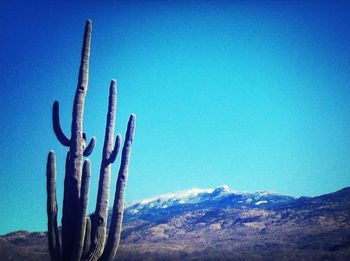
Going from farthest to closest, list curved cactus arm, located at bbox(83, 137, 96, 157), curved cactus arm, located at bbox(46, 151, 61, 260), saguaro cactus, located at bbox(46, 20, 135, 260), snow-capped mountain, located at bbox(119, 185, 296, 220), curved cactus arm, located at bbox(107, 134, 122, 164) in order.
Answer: snow-capped mountain, located at bbox(119, 185, 296, 220)
curved cactus arm, located at bbox(83, 137, 96, 157)
curved cactus arm, located at bbox(107, 134, 122, 164)
curved cactus arm, located at bbox(46, 151, 61, 260)
saguaro cactus, located at bbox(46, 20, 135, 260)

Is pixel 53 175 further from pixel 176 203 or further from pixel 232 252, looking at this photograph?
pixel 176 203

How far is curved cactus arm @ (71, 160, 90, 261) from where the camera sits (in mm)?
9312

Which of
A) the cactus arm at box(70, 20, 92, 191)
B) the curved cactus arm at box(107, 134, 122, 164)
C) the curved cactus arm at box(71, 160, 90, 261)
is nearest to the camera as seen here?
the curved cactus arm at box(71, 160, 90, 261)

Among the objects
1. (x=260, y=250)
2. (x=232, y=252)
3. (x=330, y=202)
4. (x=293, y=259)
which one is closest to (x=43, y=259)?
(x=232, y=252)

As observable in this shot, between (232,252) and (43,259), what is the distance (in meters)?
16.5

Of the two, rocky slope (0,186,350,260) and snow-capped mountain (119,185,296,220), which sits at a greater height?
snow-capped mountain (119,185,296,220)

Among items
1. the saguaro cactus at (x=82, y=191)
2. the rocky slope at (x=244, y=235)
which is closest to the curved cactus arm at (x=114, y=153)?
the saguaro cactus at (x=82, y=191)

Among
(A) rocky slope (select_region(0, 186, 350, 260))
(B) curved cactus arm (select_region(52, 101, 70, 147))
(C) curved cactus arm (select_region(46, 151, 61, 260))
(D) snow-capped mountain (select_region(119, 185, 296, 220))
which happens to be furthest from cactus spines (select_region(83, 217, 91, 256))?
(D) snow-capped mountain (select_region(119, 185, 296, 220))

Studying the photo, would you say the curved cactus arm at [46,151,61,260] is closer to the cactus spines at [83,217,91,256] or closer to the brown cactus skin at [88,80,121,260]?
the cactus spines at [83,217,91,256]

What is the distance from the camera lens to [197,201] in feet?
230

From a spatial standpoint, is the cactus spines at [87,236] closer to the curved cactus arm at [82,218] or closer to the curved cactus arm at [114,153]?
the curved cactus arm at [82,218]

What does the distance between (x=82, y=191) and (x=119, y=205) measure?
1564 mm

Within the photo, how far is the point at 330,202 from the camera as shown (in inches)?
1580

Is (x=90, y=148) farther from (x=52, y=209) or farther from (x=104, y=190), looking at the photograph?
(x=52, y=209)
